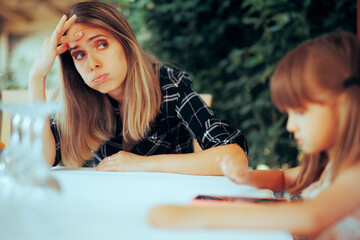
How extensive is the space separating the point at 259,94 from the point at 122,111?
1.37 metres

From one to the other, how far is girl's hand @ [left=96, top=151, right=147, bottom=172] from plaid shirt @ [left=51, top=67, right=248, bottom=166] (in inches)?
8.6

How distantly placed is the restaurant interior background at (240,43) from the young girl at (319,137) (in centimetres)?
161

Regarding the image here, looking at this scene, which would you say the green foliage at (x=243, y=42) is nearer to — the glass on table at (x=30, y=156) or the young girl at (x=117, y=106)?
the young girl at (x=117, y=106)

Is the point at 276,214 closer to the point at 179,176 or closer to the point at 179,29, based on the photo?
the point at 179,176

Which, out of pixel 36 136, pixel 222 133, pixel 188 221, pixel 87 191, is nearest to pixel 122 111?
pixel 222 133

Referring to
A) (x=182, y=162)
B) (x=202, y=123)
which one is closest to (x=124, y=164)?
(x=182, y=162)

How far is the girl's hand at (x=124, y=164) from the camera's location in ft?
2.99

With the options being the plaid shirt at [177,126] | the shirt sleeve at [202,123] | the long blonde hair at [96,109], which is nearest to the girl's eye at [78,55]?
the long blonde hair at [96,109]

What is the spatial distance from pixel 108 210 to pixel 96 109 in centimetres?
69

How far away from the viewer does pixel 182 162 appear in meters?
0.89

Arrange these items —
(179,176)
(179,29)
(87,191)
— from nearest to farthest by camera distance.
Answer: (87,191) < (179,176) < (179,29)

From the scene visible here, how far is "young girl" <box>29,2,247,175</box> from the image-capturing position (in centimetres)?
95

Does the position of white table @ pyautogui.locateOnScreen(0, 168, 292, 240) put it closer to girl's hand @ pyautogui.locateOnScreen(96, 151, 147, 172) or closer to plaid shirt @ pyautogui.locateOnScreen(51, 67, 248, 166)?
girl's hand @ pyautogui.locateOnScreen(96, 151, 147, 172)

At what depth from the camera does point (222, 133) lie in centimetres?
97
